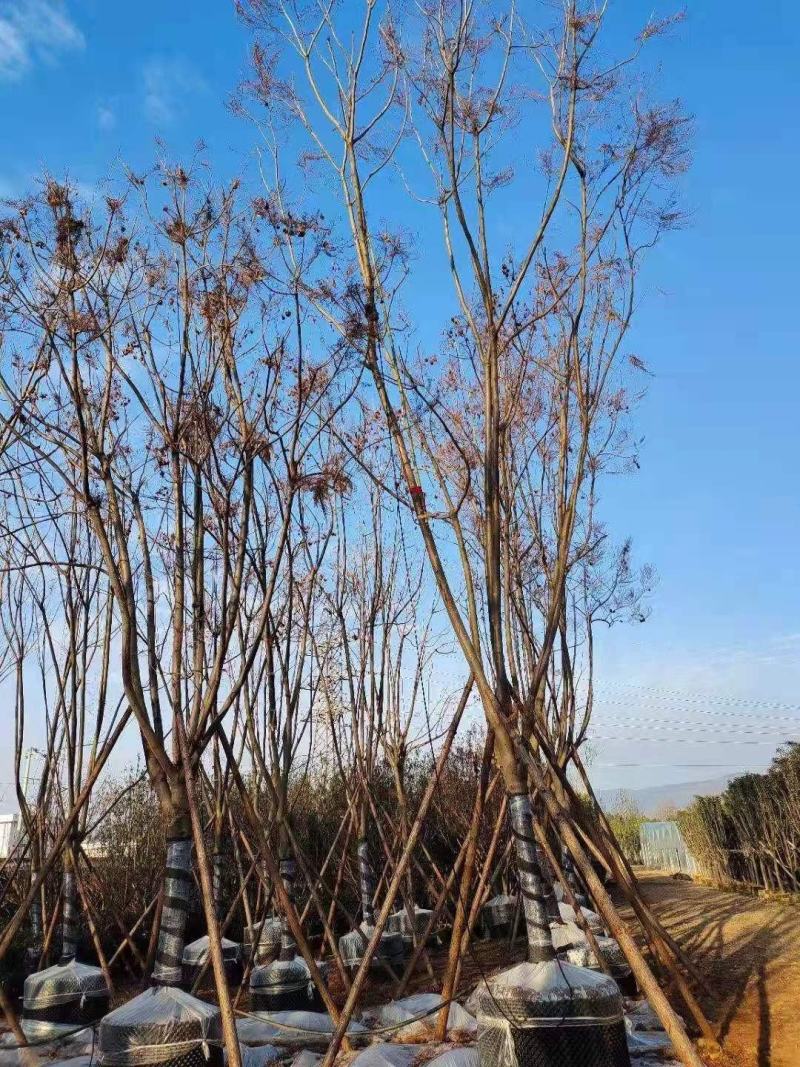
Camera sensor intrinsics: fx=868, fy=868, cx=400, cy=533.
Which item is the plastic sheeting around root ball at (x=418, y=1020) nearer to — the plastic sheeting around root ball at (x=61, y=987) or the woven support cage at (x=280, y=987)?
the woven support cage at (x=280, y=987)

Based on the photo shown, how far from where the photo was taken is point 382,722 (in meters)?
8.45

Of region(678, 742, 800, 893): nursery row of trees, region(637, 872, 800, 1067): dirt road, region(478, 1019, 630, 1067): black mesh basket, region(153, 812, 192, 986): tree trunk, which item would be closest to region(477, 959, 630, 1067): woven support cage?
region(478, 1019, 630, 1067): black mesh basket

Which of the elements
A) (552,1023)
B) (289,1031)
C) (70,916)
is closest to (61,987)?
(70,916)

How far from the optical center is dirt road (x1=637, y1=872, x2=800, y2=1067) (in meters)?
4.66

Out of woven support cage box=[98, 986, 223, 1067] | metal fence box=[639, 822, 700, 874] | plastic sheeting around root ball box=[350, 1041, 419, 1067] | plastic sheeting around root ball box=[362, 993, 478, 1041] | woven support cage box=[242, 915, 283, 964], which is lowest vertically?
plastic sheeting around root ball box=[350, 1041, 419, 1067]

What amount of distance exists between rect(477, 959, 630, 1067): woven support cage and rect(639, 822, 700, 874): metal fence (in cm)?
1715

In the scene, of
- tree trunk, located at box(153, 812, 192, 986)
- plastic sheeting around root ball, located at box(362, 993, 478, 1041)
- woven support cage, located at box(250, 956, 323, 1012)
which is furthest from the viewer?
woven support cage, located at box(250, 956, 323, 1012)

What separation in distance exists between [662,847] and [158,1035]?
20.3 m

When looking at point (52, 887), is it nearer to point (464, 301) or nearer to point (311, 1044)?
point (311, 1044)

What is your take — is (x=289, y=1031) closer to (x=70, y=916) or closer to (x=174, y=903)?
(x=174, y=903)

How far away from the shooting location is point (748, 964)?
22.3 ft

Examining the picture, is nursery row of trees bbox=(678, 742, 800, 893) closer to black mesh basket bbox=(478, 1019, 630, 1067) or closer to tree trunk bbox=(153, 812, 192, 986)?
black mesh basket bbox=(478, 1019, 630, 1067)

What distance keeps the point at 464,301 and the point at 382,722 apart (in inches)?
180

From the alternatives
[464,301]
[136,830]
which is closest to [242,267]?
[464,301]
